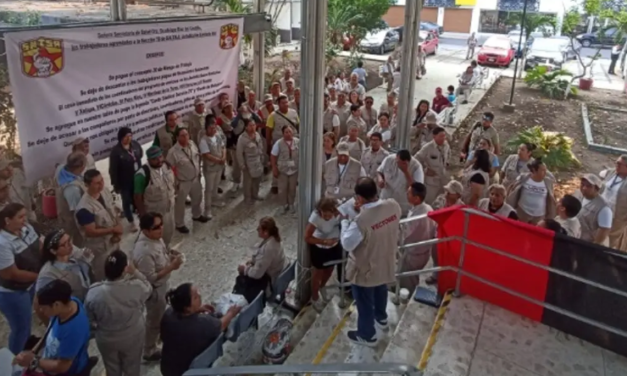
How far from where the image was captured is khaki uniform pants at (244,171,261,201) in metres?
7.75

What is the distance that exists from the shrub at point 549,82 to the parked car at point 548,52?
2.90 m

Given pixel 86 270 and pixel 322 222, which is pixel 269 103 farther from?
pixel 86 270

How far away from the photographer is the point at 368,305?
4301 millimetres

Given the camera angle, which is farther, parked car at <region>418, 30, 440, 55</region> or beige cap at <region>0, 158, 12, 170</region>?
parked car at <region>418, 30, 440, 55</region>

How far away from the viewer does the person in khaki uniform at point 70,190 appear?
501cm

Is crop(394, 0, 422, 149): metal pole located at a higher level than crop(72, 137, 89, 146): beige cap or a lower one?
higher

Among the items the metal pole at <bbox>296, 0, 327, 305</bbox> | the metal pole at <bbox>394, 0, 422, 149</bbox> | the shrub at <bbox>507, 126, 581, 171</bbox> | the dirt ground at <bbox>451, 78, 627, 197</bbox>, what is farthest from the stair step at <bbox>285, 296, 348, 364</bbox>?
the shrub at <bbox>507, 126, 581, 171</bbox>

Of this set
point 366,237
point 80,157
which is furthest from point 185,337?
point 80,157

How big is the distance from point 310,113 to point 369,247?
1.39 meters

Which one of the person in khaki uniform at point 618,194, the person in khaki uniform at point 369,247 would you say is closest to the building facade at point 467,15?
the person in khaki uniform at point 618,194

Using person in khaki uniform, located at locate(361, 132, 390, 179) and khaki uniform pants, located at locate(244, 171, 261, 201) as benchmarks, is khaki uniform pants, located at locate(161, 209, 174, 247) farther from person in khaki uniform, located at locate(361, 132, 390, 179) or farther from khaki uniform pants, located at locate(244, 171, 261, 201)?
person in khaki uniform, located at locate(361, 132, 390, 179)

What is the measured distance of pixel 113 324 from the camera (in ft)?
11.8

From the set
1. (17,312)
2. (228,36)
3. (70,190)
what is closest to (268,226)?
(70,190)

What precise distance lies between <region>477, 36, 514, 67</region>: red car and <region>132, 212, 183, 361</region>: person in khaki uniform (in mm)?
20685
